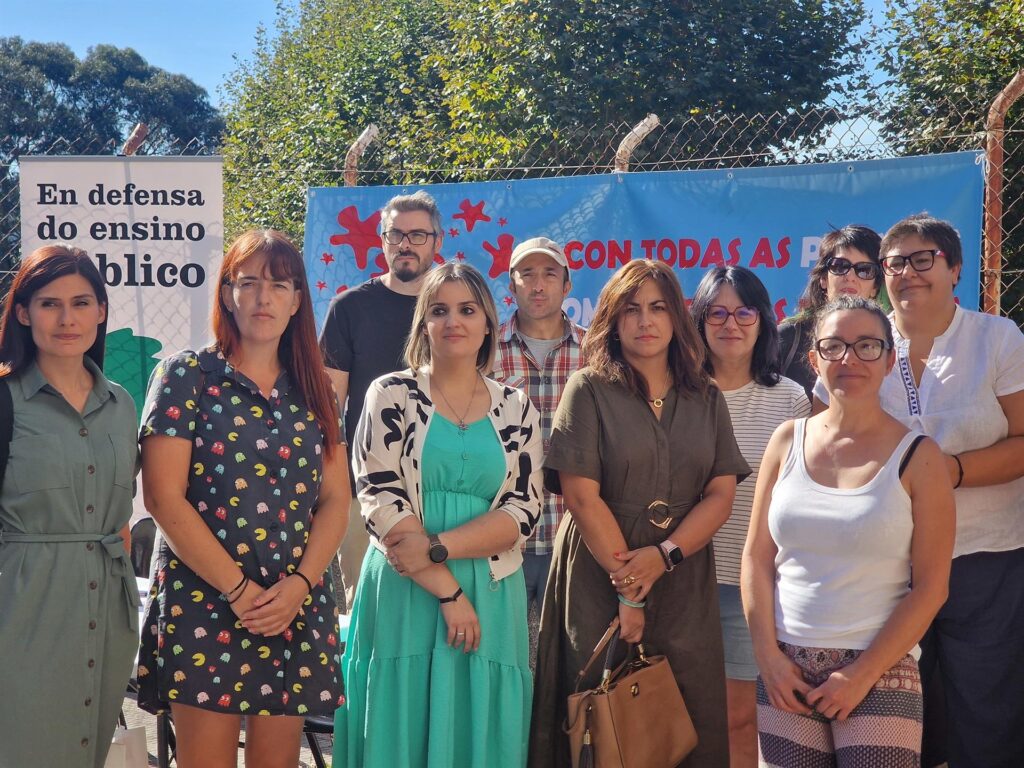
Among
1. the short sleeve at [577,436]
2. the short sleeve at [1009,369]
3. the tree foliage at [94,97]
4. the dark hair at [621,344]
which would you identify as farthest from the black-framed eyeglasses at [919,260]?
the tree foliage at [94,97]

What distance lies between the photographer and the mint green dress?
9.97 ft

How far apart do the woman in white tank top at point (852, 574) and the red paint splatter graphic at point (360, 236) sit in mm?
3268

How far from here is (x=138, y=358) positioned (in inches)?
214

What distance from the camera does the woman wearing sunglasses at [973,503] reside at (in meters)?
3.16

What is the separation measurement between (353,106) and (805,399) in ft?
46.5

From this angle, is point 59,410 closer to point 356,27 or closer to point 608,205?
point 608,205

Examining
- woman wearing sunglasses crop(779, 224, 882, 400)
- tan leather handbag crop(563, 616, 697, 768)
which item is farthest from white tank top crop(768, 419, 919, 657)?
woman wearing sunglasses crop(779, 224, 882, 400)

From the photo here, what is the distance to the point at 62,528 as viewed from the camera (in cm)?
279

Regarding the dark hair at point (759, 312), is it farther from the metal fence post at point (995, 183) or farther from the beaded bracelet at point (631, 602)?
the metal fence post at point (995, 183)

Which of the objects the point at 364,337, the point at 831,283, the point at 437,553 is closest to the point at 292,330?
the point at 437,553

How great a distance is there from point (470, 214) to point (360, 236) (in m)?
0.63

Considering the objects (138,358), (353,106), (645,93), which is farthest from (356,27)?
(138,358)

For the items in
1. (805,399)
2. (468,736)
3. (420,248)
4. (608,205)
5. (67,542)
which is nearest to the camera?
(67,542)

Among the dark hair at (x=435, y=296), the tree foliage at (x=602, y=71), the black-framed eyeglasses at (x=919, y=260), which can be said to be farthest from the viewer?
the tree foliage at (x=602, y=71)
